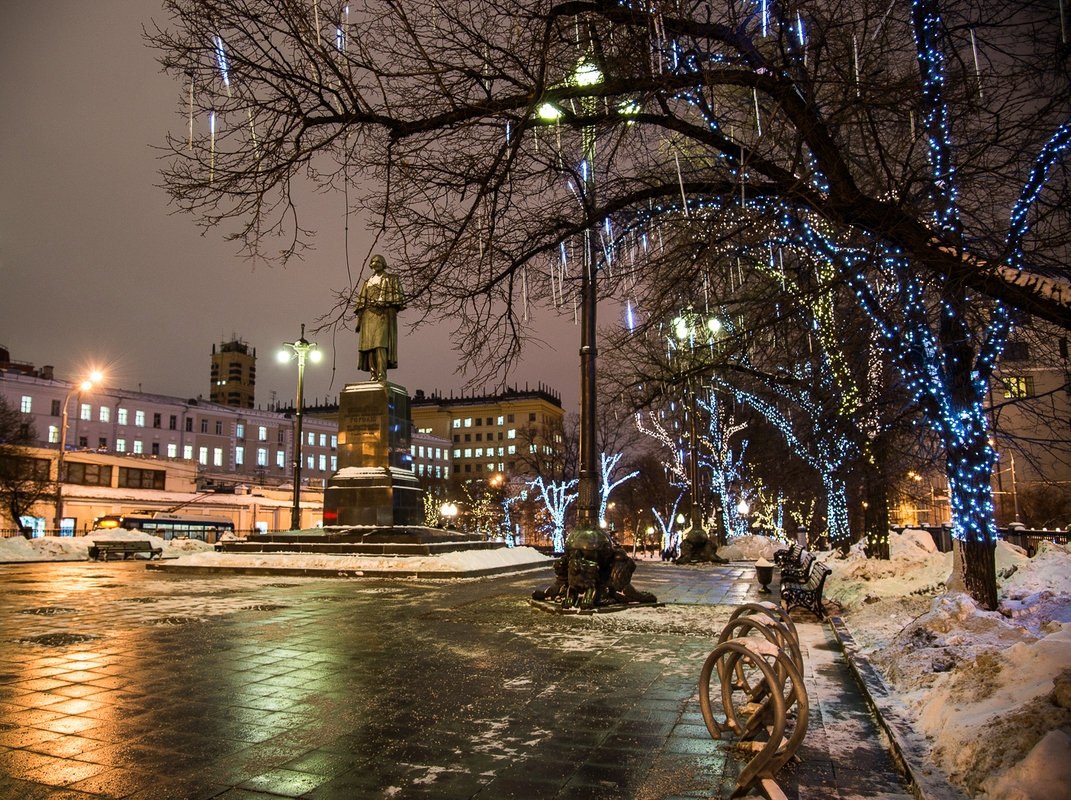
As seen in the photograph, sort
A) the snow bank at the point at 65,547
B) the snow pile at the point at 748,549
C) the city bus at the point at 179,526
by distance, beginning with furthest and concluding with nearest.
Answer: the city bus at the point at 179,526, the snow pile at the point at 748,549, the snow bank at the point at 65,547

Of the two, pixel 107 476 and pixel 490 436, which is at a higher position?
pixel 490 436

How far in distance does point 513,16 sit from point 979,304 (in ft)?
17.5

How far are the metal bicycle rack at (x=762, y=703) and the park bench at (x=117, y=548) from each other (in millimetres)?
29530

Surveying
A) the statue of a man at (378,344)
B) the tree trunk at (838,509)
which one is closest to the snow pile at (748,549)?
the tree trunk at (838,509)

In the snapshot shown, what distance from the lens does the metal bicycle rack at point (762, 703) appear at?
3807mm

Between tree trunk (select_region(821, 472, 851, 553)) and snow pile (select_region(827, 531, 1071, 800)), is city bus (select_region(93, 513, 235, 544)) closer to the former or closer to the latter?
tree trunk (select_region(821, 472, 851, 553))

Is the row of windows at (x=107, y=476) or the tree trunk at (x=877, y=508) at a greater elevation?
the row of windows at (x=107, y=476)

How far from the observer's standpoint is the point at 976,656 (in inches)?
210

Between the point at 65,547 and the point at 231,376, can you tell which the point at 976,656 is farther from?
the point at 231,376

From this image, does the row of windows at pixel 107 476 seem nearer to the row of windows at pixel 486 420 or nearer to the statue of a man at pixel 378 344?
A: the statue of a man at pixel 378 344

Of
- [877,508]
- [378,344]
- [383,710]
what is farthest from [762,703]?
[378,344]

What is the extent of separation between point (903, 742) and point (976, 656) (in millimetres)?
1092

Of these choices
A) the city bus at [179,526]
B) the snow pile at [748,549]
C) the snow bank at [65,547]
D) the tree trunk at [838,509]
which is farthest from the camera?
the city bus at [179,526]

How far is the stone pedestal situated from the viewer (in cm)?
2167
